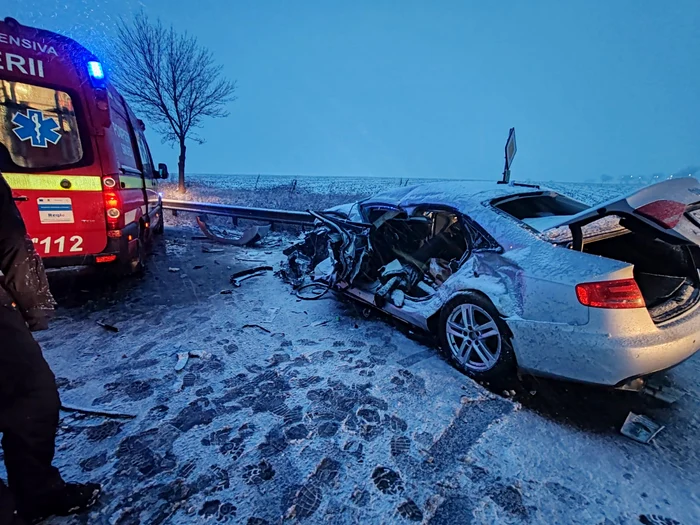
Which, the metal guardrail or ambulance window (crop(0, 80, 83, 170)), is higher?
ambulance window (crop(0, 80, 83, 170))

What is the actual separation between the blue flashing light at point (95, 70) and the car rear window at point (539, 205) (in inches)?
161

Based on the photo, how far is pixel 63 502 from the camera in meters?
1.58

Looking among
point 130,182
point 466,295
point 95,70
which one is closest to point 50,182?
point 130,182

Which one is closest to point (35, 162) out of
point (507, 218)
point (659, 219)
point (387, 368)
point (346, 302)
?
point (346, 302)

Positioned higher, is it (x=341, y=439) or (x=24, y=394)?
(x=24, y=394)

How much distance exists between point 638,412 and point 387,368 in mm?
1739

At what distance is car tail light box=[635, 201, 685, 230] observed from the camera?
1968mm

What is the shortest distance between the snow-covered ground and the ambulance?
99 centimetres

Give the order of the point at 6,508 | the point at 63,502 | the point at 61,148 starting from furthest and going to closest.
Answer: the point at 61,148, the point at 63,502, the point at 6,508

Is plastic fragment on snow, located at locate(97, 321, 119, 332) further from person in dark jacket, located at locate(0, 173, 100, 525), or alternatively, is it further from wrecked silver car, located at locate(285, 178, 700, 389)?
wrecked silver car, located at locate(285, 178, 700, 389)

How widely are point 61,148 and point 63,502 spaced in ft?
10.9

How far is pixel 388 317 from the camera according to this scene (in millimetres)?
3939

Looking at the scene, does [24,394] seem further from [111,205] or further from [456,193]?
[456,193]

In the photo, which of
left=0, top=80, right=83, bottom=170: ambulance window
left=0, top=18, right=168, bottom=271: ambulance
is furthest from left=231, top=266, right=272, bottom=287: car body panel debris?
left=0, top=80, right=83, bottom=170: ambulance window
